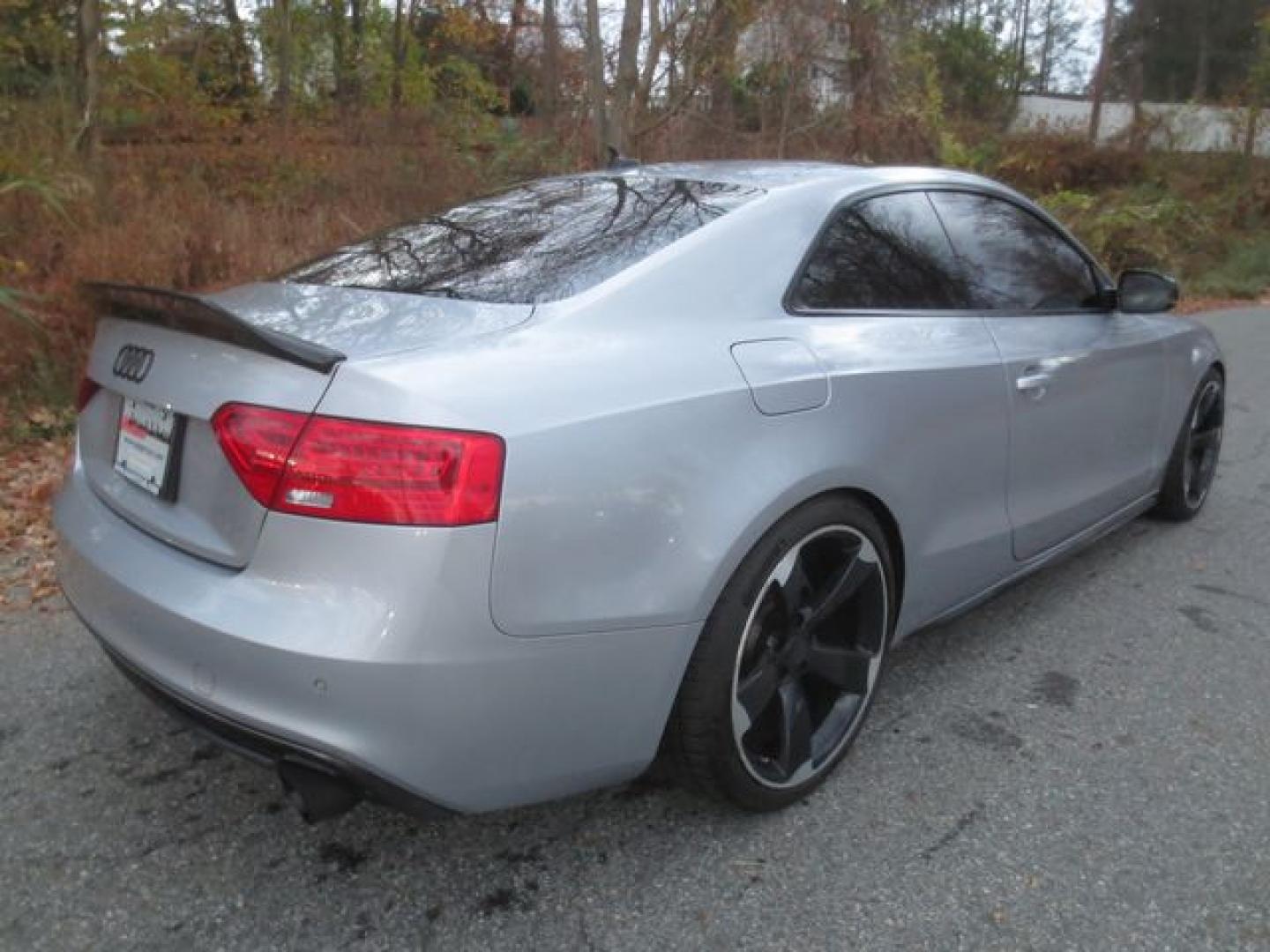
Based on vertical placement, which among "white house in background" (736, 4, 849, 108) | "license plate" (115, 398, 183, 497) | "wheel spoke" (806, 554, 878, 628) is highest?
"white house in background" (736, 4, 849, 108)

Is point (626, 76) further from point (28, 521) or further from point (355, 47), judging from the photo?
point (355, 47)

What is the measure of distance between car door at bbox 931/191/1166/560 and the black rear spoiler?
Result: 196 cm

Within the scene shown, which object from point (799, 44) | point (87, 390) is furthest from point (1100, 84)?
point (87, 390)

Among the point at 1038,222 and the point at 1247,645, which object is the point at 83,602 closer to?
the point at 1038,222

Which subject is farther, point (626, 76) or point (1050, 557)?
point (626, 76)

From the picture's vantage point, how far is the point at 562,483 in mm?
1891

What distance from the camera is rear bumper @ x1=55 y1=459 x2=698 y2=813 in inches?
70.1

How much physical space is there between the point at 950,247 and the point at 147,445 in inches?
87.1

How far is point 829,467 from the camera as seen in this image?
235 cm

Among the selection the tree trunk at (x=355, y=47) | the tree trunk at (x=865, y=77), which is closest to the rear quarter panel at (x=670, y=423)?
the tree trunk at (x=865, y=77)

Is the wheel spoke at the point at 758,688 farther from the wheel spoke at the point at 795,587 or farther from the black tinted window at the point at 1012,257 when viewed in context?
the black tinted window at the point at 1012,257

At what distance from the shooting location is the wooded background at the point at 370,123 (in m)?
6.31

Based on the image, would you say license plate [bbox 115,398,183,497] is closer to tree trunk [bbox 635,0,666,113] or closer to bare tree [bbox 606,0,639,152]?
bare tree [bbox 606,0,639,152]

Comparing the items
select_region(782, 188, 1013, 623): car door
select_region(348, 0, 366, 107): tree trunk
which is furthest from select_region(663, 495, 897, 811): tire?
select_region(348, 0, 366, 107): tree trunk
